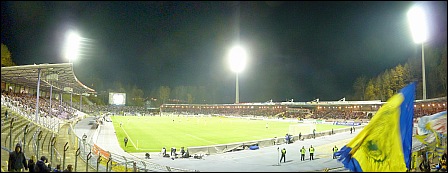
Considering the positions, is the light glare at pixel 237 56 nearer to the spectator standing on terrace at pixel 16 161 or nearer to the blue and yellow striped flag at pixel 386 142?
the blue and yellow striped flag at pixel 386 142

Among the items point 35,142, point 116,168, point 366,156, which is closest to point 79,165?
point 116,168

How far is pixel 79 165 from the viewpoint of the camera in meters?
10.8

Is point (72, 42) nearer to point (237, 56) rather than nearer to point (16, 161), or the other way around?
point (16, 161)

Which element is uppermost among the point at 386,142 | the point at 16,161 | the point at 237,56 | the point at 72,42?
the point at 237,56

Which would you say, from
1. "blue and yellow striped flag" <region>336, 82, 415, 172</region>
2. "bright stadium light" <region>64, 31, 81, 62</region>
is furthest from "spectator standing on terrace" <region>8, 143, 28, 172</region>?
"blue and yellow striped flag" <region>336, 82, 415, 172</region>

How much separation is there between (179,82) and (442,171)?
12133 cm

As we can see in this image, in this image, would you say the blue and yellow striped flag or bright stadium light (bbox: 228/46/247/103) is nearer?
the blue and yellow striped flag

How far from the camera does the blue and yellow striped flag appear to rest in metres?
10.0

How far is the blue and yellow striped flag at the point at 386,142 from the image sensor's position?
1002 centimetres

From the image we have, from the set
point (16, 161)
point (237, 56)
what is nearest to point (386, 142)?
point (16, 161)

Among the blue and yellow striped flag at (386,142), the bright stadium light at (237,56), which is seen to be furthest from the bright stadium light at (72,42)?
the bright stadium light at (237,56)

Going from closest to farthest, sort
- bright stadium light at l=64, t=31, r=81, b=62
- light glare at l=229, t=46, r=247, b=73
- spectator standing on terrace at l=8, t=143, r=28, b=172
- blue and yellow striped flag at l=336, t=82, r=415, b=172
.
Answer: spectator standing on terrace at l=8, t=143, r=28, b=172
blue and yellow striped flag at l=336, t=82, r=415, b=172
bright stadium light at l=64, t=31, r=81, b=62
light glare at l=229, t=46, r=247, b=73

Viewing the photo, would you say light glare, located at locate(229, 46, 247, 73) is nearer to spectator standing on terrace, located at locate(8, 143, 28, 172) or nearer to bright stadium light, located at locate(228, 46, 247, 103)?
bright stadium light, located at locate(228, 46, 247, 103)

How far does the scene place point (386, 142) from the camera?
402 inches
